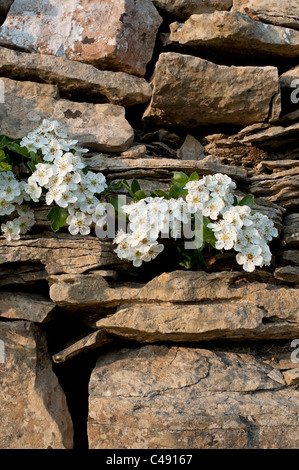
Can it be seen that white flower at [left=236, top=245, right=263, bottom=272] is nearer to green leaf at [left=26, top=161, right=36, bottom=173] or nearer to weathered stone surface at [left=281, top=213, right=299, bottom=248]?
weathered stone surface at [left=281, top=213, right=299, bottom=248]

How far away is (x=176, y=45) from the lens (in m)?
5.50

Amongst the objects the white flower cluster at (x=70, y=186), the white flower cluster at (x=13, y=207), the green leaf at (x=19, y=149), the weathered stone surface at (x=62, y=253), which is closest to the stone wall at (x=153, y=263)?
the weathered stone surface at (x=62, y=253)

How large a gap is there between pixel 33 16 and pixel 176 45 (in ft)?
5.31

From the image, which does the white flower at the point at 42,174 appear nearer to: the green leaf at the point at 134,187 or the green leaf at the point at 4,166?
the green leaf at the point at 4,166

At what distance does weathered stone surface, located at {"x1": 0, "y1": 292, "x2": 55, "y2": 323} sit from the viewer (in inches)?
163

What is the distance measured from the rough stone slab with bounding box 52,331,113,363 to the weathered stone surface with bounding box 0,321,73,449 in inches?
8.2

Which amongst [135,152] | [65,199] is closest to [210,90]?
Result: [135,152]

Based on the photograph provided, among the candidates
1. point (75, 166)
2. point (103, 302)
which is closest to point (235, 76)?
point (75, 166)

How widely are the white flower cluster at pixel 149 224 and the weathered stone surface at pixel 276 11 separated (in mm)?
2902

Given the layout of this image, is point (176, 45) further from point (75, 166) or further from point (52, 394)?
point (52, 394)

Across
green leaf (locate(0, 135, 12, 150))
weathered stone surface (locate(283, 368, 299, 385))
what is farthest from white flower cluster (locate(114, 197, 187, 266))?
weathered stone surface (locate(283, 368, 299, 385))

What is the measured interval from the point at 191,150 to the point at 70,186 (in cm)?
177

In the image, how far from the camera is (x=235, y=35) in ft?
16.8

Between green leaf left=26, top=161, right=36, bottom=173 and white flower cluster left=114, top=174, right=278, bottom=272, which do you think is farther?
green leaf left=26, top=161, right=36, bottom=173
